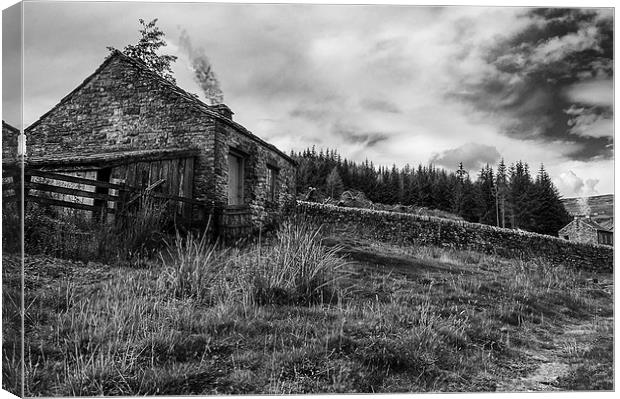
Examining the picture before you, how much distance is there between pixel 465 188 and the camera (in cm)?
363

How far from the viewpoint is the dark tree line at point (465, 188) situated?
3.49 meters

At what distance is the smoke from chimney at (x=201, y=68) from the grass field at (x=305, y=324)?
1.16 metres

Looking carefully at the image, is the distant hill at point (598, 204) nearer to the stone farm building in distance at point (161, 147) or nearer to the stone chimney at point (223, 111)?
the stone farm building in distance at point (161, 147)

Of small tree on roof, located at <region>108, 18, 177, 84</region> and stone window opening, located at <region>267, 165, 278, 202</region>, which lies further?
stone window opening, located at <region>267, 165, 278, 202</region>

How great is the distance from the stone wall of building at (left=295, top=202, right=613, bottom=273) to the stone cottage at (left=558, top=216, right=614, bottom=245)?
46mm

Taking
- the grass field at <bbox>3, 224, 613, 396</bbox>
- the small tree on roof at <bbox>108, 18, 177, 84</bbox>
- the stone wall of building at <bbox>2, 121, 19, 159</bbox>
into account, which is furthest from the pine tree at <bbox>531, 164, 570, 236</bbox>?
the stone wall of building at <bbox>2, 121, 19, 159</bbox>

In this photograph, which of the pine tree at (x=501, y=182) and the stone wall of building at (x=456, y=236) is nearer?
the pine tree at (x=501, y=182)

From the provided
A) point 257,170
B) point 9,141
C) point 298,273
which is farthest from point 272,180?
point 9,141

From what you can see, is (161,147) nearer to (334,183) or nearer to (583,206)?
(334,183)

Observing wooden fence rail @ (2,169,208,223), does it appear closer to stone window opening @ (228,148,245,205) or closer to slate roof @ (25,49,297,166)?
slate roof @ (25,49,297,166)

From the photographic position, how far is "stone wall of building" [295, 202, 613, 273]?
11.7 feet

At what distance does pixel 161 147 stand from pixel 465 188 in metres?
2.66

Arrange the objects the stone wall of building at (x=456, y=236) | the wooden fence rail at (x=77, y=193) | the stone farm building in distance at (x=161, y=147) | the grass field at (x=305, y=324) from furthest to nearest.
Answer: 1. the stone farm building in distance at (x=161, y=147)
2. the stone wall of building at (x=456, y=236)
3. the wooden fence rail at (x=77, y=193)
4. the grass field at (x=305, y=324)

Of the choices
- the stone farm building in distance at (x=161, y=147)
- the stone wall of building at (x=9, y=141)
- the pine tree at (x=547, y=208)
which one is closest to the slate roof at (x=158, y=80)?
the stone farm building in distance at (x=161, y=147)
